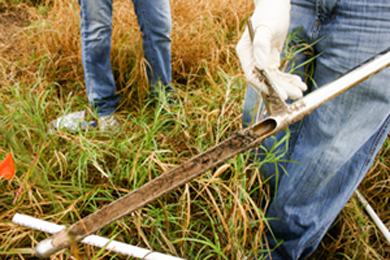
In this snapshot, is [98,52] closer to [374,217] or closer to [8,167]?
[8,167]

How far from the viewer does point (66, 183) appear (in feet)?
4.17

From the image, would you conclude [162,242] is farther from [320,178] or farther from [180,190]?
[320,178]

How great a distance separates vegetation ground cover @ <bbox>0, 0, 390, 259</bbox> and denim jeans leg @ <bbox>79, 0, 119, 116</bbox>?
0.16 m

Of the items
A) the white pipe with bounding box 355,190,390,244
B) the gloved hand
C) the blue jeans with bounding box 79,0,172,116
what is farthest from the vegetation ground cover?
the gloved hand

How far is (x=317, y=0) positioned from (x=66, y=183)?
145cm

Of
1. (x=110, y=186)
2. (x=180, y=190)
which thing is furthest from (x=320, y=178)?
(x=110, y=186)

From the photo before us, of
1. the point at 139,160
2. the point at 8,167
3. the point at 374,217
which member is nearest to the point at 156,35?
the point at 139,160

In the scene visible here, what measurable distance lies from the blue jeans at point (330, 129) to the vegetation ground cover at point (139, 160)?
15cm

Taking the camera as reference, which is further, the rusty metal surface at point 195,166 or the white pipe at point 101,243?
the white pipe at point 101,243

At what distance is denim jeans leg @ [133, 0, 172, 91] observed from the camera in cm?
168

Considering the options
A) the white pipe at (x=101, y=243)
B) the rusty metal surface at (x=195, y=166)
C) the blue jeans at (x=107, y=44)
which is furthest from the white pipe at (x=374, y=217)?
the blue jeans at (x=107, y=44)

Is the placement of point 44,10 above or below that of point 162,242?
above

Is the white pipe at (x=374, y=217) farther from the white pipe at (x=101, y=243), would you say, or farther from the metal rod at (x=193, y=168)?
the white pipe at (x=101, y=243)

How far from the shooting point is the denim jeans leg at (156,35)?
5.52ft
